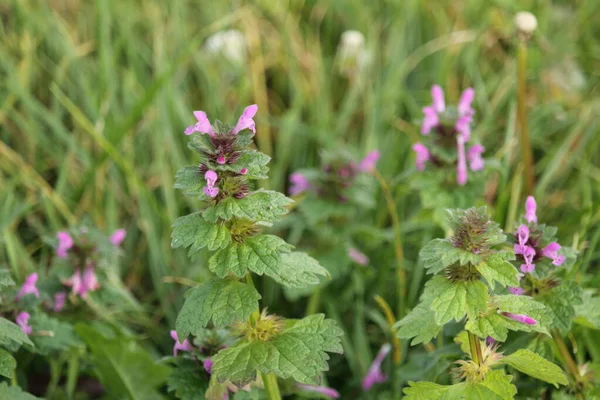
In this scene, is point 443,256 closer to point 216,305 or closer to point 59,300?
point 216,305

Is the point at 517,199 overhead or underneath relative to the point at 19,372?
overhead

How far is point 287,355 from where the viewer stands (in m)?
1.26

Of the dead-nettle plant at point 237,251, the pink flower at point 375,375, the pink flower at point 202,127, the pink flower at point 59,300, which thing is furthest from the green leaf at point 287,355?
the pink flower at point 59,300

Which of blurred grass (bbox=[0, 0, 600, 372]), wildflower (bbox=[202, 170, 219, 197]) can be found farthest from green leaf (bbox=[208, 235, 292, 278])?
blurred grass (bbox=[0, 0, 600, 372])

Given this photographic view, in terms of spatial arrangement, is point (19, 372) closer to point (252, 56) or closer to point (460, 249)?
point (460, 249)

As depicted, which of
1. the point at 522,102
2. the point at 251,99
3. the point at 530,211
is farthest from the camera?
the point at 251,99

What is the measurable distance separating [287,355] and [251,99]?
5.96 ft

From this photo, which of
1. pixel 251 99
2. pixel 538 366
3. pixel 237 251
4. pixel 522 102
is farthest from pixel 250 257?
pixel 251 99

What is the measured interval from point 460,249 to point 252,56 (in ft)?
6.73

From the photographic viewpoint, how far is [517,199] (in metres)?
2.20

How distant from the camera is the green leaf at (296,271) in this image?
1.25 meters

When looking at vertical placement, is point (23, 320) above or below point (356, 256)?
below

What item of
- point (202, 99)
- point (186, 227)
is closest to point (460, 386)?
point (186, 227)

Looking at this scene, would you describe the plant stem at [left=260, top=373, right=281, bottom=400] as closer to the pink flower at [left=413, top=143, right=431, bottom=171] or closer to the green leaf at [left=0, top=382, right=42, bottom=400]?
the green leaf at [left=0, top=382, right=42, bottom=400]
